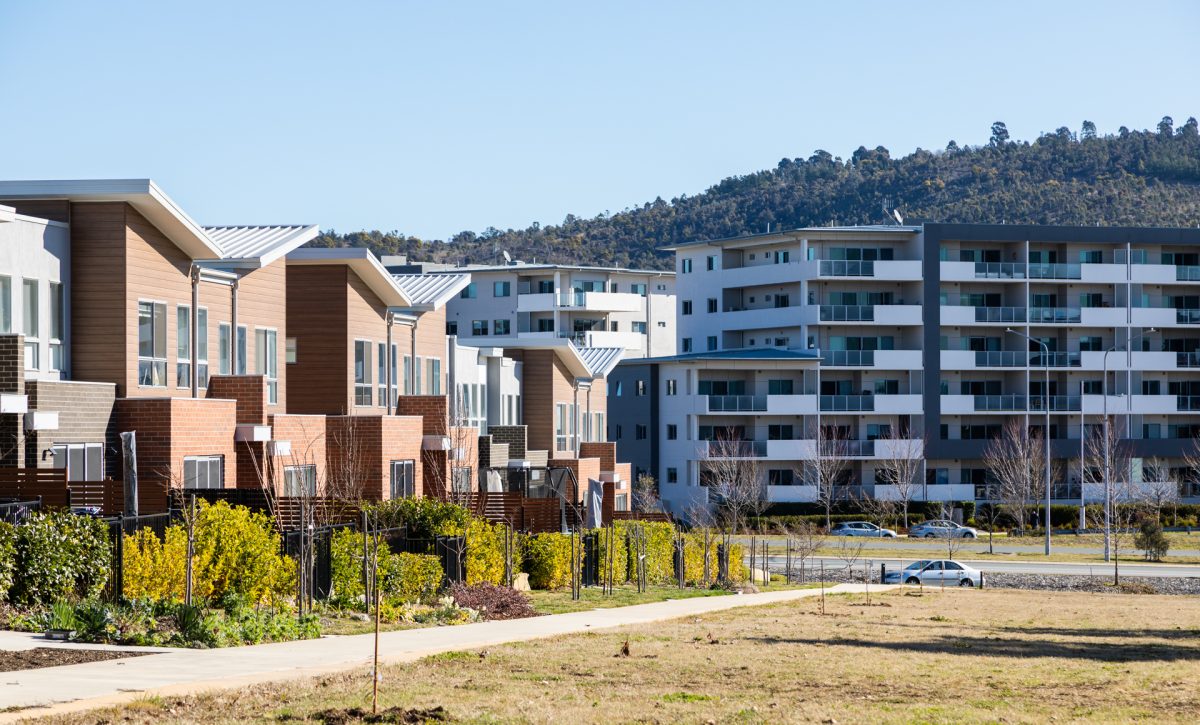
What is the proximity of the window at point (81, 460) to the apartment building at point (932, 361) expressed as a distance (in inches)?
2436

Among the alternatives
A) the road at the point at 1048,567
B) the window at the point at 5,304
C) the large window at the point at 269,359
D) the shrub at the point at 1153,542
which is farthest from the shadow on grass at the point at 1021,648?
the shrub at the point at 1153,542

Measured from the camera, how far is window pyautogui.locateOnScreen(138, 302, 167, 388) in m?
32.2

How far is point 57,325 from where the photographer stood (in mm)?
30641

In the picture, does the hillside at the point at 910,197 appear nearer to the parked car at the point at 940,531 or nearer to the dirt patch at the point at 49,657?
the parked car at the point at 940,531

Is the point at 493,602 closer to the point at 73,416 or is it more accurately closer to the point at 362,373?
the point at 73,416

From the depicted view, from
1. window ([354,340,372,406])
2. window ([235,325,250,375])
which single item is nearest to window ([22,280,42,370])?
window ([235,325,250,375])

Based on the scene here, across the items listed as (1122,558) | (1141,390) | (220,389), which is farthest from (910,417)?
(220,389)

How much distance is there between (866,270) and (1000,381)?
1145 cm

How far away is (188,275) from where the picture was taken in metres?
34.2

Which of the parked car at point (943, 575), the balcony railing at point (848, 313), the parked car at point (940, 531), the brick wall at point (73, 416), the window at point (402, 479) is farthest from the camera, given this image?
the balcony railing at point (848, 313)

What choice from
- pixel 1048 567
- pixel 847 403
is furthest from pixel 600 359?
pixel 847 403

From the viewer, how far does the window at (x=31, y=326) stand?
2950 cm

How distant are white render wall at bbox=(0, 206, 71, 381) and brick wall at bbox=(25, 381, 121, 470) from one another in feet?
3.93

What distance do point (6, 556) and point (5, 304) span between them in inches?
382
